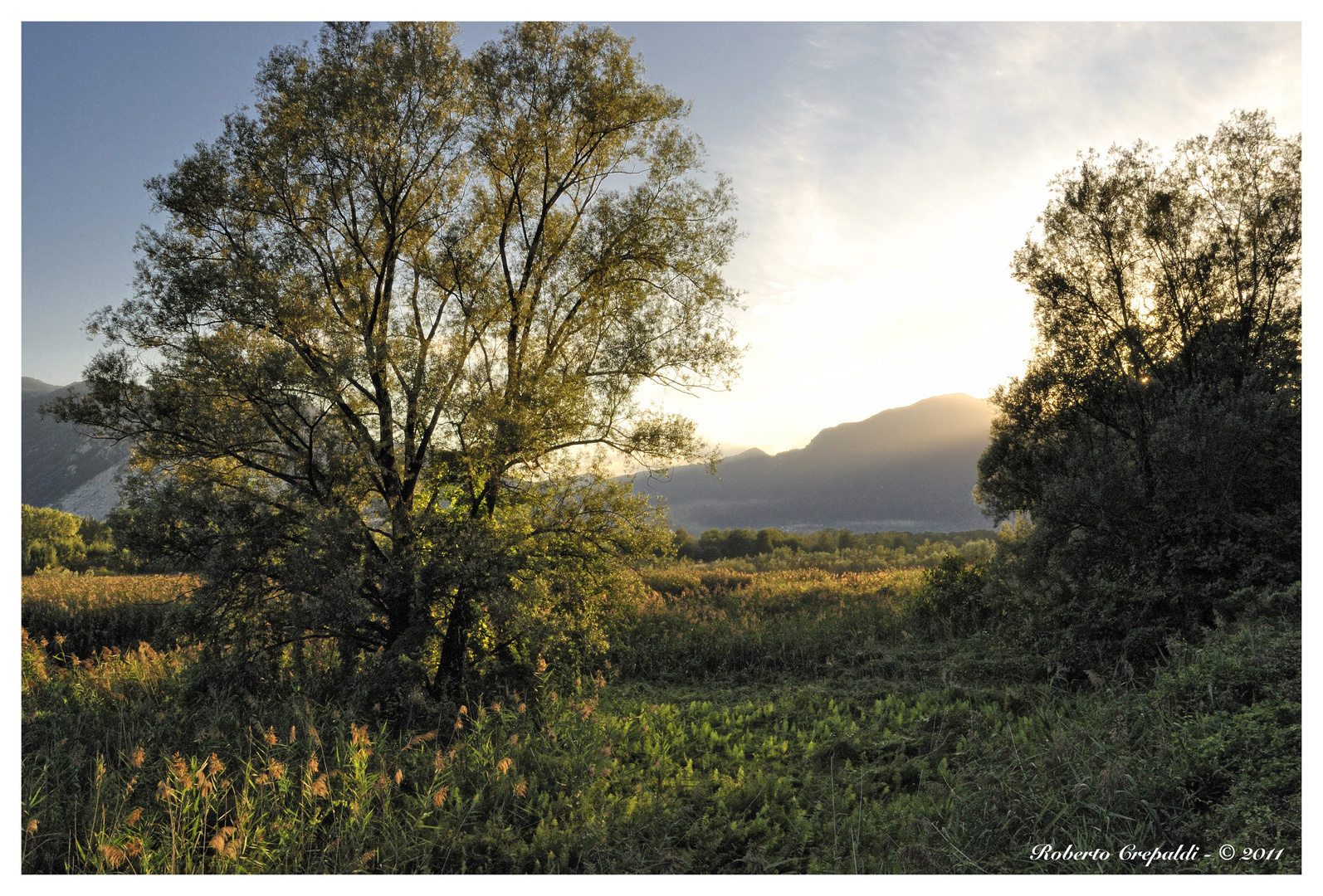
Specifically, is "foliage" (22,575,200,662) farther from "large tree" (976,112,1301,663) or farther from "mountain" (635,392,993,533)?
"mountain" (635,392,993,533)

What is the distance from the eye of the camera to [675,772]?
6.61 metres

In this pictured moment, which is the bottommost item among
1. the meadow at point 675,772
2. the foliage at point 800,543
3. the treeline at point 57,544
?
the foliage at point 800,543

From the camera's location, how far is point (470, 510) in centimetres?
913

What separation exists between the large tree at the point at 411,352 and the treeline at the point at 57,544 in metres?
32.6

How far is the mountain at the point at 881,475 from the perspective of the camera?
104 meters

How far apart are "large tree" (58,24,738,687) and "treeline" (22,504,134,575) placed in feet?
107

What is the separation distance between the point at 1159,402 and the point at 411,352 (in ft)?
43.7

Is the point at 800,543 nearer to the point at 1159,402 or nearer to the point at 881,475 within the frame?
the point at 1159,402

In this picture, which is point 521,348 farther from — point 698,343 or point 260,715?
point 260,715

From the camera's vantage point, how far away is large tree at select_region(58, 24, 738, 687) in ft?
25.9

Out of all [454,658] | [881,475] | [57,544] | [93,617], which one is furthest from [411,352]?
[881,475]

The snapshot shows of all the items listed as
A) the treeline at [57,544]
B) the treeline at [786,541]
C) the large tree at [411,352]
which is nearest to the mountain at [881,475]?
the treeline at [786,541]

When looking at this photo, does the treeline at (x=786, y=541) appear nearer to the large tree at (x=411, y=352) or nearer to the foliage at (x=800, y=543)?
the foliage at (x=800, y=543)

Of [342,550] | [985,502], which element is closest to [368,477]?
[342,550]
